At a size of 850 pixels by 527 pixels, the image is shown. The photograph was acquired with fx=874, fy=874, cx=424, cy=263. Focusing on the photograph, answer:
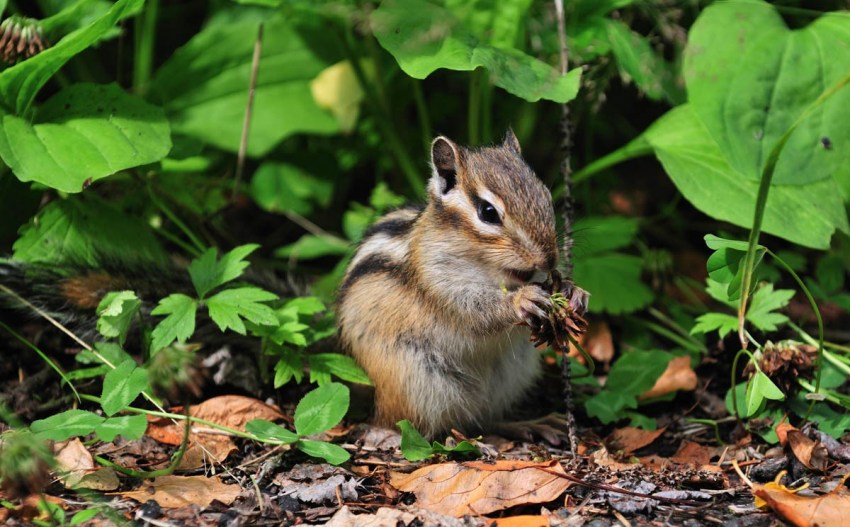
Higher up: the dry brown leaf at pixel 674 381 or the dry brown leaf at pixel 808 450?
the dry brown leaf at pixel 808 450

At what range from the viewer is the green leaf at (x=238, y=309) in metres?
2.90

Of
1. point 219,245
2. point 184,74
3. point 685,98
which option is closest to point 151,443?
point 219,245

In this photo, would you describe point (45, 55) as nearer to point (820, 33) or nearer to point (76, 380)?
point (76, 380)

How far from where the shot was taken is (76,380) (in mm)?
3371

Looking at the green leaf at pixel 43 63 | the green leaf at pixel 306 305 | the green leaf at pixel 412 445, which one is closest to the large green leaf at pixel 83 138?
the green leaf at pixel 43 63

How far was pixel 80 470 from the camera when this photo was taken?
106 inches

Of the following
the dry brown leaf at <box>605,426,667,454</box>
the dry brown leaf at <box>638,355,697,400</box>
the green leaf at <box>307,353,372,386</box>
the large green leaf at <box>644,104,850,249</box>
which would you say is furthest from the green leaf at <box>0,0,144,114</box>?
the dry brown leaf at <box>638,355,697,400</box>

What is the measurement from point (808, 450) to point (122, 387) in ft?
7.39

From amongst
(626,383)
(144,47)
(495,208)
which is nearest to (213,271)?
(495,208)

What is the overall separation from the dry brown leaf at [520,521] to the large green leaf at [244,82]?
2.59m

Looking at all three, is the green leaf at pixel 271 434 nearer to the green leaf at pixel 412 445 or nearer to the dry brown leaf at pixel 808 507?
the green leaf at pixel 412 445

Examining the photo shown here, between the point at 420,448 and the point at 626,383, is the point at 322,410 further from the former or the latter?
the point at 626,383

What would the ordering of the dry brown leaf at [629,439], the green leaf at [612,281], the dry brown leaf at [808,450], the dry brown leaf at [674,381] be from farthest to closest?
1. the green leaf at [612,281]
2. the dry brown leaf at [674,381]
3. the dry brown leaf at [629,439]
4. the dry brown leaf at [808,450]

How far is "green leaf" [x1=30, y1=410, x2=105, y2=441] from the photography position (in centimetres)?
263
